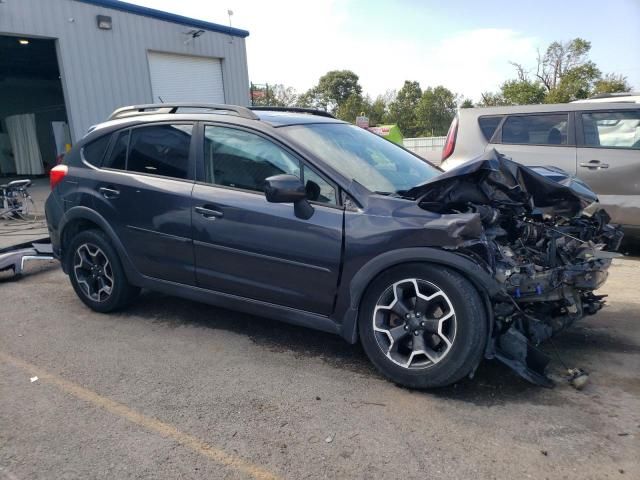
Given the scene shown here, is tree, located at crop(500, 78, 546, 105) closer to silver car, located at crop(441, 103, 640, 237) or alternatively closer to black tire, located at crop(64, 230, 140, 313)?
silver car, located at crop(441, 103, 640, 237)

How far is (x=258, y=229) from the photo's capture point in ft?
11.1

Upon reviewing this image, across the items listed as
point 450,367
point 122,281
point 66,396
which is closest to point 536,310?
point 450,367

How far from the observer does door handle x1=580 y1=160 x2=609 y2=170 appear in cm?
574

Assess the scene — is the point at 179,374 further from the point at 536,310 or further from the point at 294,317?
the point at 536,310

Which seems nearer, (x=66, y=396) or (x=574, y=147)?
(x=66, y=396)

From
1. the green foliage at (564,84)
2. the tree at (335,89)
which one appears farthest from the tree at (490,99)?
the tree at (335,89)

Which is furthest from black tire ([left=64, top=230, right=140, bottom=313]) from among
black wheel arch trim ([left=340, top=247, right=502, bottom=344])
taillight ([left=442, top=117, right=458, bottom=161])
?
taillight ([left=442, top=117, right=458, bottom=161])

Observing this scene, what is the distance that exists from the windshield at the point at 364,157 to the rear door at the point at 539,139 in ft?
8.23

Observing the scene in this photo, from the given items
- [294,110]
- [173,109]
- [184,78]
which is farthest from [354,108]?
[173,109]

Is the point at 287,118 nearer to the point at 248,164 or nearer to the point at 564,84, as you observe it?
the point at 248,164

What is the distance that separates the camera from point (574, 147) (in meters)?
5.92

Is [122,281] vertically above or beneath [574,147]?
beneath

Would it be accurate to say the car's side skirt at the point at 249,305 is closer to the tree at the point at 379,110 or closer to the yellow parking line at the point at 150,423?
the yellow parking line at the point at 150,423

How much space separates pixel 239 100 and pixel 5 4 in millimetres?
7428
